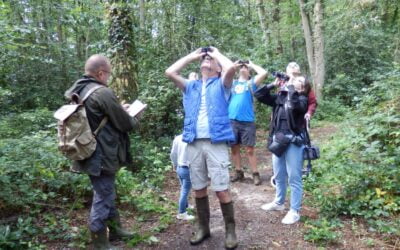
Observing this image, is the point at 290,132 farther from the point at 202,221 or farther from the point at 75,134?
the point at 75,134

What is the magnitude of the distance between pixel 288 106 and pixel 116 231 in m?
2.57

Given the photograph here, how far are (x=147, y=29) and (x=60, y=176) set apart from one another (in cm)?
642

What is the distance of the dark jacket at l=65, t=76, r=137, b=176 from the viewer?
12.6 feet

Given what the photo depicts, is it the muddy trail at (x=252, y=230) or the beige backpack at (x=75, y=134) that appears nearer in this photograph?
the beige backpack at (x=75, y=134)

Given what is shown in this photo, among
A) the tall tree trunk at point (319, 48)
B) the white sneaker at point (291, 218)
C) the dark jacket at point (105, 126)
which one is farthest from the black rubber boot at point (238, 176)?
the tall tree trunk at point (319, 48)

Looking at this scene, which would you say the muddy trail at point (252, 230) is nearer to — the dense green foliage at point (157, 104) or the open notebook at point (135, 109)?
the dense green foliage at point (157, 104)

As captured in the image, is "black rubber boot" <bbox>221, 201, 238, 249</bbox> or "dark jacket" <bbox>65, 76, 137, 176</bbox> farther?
"black rubber boot" <bbox>221, 201, 238, 249</bbox>

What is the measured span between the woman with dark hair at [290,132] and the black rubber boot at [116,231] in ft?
6.54

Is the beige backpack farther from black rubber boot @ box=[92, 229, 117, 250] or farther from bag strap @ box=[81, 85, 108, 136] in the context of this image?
black rubber boot @ box=[92, 229, 117, 250]

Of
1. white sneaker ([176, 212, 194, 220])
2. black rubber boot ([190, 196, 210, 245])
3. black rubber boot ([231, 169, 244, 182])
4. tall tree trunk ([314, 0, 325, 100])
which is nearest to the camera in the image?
black rubber boot ([190, 196, 210, 245])

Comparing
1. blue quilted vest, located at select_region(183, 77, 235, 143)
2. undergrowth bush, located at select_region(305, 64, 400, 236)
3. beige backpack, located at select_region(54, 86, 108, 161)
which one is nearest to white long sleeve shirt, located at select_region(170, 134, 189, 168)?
blue quilted vest, located at select_region(183, 77, 235, 143)

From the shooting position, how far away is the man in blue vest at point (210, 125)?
3979mm

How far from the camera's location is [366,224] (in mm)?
4797

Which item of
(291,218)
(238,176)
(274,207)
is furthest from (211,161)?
(238,176)
